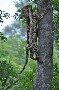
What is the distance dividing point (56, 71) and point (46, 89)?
7.40 m

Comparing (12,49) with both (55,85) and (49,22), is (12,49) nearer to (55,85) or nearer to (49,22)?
(55,85)

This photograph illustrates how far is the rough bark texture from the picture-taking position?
7.06 m

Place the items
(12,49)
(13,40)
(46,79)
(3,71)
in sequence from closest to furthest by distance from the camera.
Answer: (46,79) → (3,71) → (12,49) → (13,40)

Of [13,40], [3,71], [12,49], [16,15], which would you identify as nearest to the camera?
[16,15]

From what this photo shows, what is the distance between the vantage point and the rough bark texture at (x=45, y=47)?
23.2 feet

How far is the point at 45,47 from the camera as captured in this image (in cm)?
715

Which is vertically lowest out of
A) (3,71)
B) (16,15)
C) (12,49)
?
(12,49)

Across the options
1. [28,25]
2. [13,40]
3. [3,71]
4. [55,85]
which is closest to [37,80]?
[28,25]

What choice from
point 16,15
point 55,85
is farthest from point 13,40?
point 16,15

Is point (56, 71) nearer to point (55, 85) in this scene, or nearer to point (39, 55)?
point (55, 85)

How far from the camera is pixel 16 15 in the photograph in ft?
33.6

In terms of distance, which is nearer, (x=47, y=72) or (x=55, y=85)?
(x=47, y=72)

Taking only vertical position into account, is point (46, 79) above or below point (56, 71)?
above

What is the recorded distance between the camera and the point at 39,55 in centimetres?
717
